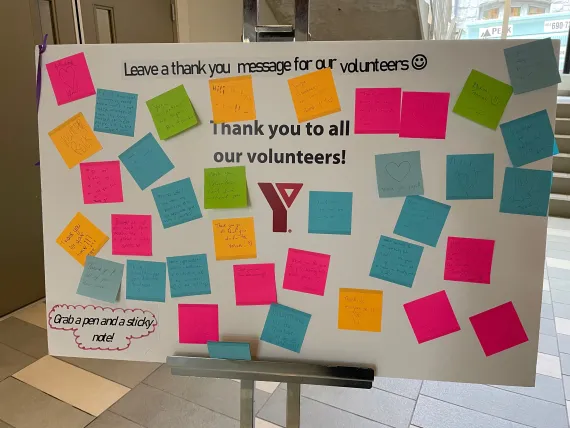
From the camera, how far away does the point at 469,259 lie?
0.88m

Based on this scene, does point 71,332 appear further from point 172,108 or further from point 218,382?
point 218,382

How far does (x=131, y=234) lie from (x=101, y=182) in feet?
0.41

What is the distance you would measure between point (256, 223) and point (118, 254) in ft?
1.02

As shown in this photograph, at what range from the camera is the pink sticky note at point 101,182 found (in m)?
0.95

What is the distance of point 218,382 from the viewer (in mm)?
1960

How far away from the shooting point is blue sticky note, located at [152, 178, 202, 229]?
0.93 meters

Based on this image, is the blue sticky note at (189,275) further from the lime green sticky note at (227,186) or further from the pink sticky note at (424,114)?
the pink sticky note at (424,114)

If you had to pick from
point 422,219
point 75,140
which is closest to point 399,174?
point 422,219

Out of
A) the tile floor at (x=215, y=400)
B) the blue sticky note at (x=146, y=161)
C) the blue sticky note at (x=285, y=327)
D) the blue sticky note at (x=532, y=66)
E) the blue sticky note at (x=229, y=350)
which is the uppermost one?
the blue sticky note at (x=532, y=66)

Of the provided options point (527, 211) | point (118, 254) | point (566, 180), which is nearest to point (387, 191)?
point (527, 211)

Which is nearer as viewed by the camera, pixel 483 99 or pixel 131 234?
pixel 483 99

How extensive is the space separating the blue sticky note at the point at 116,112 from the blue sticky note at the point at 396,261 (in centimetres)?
56

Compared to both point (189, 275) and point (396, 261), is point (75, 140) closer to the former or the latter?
point (189, 275)

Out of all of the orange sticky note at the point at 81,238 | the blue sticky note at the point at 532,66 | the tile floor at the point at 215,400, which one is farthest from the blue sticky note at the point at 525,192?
the tile floor at the point at 215,400
